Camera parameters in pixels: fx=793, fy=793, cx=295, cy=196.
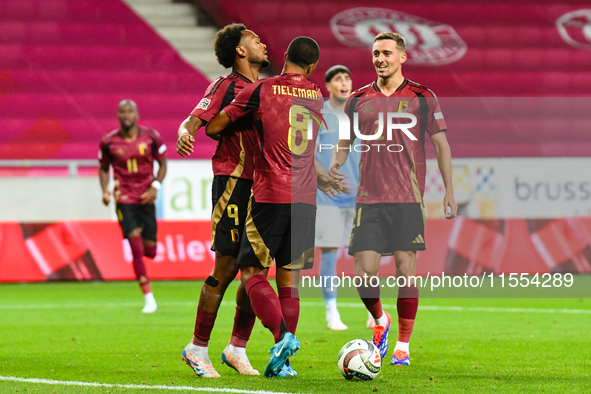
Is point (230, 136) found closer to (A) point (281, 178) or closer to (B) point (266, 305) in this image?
(A) point (281, 178)

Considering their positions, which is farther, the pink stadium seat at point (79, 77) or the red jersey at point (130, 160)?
the pink stadium seat at point (79, 77)

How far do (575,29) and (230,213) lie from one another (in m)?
14.7

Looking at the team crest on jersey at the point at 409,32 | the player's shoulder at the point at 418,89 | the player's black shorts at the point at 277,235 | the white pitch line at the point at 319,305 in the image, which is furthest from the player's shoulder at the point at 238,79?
the team crest on jersey at the point at 409,32

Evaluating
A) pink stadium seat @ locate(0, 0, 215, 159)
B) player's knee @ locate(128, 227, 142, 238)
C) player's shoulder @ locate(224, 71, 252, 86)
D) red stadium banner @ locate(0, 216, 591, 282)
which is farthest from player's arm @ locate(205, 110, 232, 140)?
pink stadium seat @ locate(0, 0, 215, 159)

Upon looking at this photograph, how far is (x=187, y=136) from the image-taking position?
13.6ft

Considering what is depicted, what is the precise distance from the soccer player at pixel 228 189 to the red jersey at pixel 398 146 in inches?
34.6

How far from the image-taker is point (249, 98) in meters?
4.25

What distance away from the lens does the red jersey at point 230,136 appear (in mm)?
4394

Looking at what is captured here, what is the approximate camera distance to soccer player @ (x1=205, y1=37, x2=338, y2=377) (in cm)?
426

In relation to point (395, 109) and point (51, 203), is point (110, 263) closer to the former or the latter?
point (51, 203)

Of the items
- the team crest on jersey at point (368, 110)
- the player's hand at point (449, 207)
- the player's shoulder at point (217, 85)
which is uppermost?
the player's shoulder at point (217, 85)

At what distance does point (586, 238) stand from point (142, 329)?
721 centimetres

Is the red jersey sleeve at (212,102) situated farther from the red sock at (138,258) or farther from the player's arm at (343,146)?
the red sock at (138,258)

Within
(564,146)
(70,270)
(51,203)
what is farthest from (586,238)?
(51,203)
